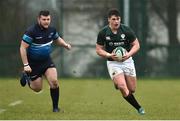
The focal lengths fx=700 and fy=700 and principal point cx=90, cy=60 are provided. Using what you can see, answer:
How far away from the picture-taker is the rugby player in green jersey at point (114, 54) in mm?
12648

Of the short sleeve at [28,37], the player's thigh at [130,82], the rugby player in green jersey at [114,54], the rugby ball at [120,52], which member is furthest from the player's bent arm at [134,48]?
the short sleeve at [28,37]

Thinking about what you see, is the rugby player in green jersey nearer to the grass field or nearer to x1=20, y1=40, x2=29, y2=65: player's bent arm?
the grass field

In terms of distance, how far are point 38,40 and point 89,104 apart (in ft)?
8.95

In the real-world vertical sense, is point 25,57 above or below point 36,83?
above

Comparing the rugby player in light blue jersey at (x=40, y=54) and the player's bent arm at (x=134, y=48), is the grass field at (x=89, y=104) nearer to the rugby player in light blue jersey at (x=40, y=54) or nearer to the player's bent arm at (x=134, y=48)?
the rugby player in light blue jersey at (x=40, y=54)

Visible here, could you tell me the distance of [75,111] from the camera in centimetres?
1345

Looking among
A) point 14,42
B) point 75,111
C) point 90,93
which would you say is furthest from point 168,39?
point 75,111

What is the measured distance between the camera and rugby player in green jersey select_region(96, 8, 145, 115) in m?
12.6

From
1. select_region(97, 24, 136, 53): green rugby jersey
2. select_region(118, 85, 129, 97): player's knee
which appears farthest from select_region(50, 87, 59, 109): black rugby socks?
select_region(118, 85, 129, 97): player's knee

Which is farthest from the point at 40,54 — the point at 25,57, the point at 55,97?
the point at 55,97

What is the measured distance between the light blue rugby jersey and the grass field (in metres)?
1.10

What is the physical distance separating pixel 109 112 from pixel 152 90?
7.83 m

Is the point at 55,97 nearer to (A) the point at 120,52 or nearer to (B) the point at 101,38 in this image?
(B) the point at 101,38

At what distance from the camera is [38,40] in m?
13.3
